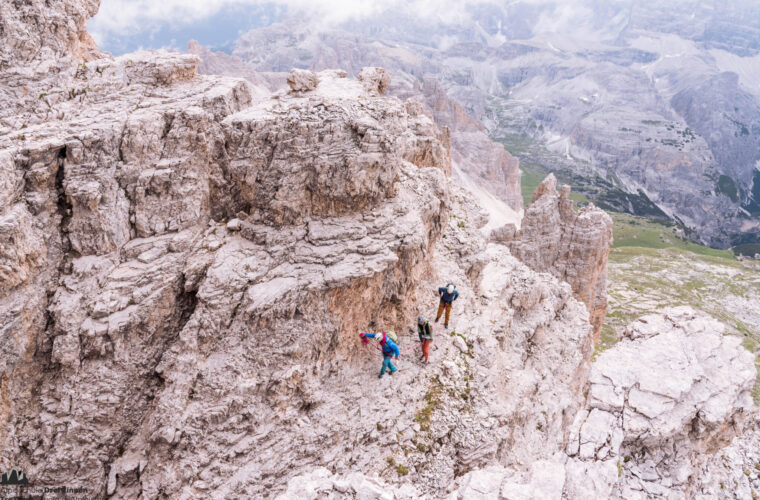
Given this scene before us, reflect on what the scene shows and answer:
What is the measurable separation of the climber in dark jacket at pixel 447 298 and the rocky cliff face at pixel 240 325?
1.47 meters

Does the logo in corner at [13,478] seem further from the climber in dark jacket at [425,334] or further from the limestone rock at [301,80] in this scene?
the limestone rock at [301,80]

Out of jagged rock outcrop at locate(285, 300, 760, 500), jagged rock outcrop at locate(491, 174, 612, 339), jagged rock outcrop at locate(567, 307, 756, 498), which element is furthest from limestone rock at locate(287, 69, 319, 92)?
jagged rock outcrop at locate(491, 174, 612, 339)

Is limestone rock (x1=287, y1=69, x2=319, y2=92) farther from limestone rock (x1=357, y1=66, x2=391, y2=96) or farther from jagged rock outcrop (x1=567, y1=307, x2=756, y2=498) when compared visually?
jagged rock outcrop (x1=567, y1=307, x2=756, y2=498)

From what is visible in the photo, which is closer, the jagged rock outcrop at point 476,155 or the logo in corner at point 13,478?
the logo in corner at point 13,478

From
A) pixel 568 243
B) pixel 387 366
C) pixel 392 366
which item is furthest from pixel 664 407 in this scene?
pixel 568 243

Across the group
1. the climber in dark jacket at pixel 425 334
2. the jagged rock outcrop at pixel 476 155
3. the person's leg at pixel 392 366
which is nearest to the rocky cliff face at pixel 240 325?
the person's leg at pixel 392 366

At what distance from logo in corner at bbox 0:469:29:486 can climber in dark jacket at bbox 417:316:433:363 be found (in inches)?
696

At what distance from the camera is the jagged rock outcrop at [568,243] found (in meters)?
58.6

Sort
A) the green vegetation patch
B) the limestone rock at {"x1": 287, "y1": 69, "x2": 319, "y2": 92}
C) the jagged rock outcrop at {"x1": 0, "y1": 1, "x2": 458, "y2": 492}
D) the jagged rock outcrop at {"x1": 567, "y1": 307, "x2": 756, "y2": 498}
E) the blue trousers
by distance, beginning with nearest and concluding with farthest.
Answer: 1. the jagged rock outcrop at {"x1": 567, "y1": 307, "x2": 756, "y2": 498}
2. the jagged rock outcrop at {"x1": 0, "y1": 1, "x2": 458, "y2": 492}
3. the green vegetation patch
4. the blue trousers
5. the limestone rock at {"x1": 287, "y1": 69, "x2": 319, "y2": 92}

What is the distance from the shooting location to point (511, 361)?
26188 millimetres

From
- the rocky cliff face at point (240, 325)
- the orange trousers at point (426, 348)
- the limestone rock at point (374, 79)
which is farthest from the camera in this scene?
the limestone rock at point (374, 79)

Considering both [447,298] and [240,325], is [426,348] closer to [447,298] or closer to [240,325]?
[447,298]

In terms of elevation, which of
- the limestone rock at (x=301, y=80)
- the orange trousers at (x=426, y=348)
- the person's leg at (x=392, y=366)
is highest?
the limestone rock at (x=301, y=80)

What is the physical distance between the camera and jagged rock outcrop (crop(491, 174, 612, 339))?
58.6 m
